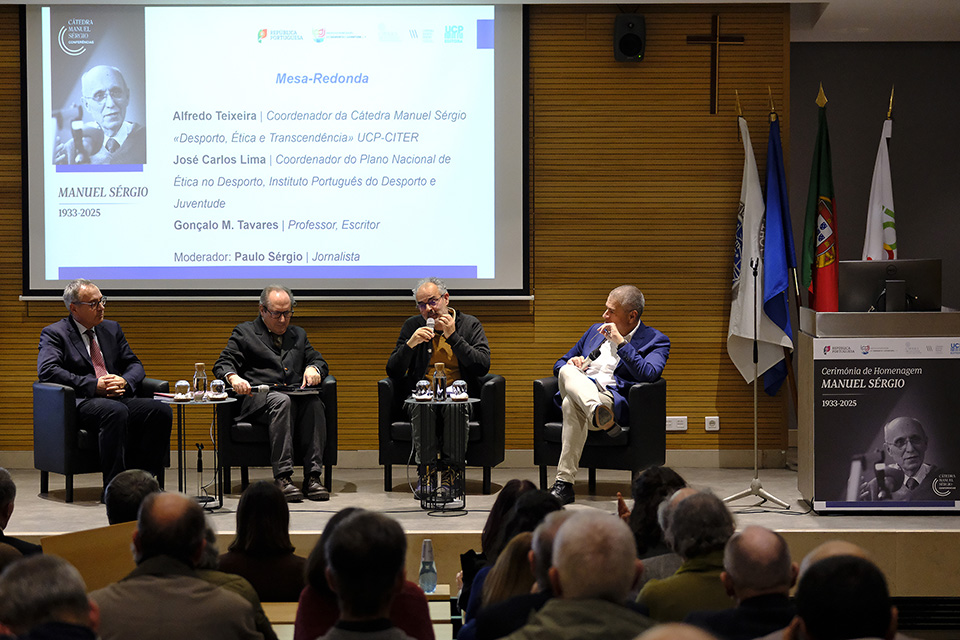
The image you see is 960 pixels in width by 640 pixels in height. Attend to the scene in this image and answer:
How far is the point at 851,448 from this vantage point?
478 cm

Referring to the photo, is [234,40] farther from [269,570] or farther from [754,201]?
[269,570]

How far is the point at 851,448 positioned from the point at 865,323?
1.95 feet

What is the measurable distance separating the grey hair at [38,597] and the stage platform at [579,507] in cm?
270

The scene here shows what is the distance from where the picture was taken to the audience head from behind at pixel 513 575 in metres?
2.37

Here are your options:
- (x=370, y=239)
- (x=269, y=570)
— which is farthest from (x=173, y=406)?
(x=269, y=570)

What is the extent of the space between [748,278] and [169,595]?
4.54 m

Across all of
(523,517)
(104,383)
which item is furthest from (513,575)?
(104,383)

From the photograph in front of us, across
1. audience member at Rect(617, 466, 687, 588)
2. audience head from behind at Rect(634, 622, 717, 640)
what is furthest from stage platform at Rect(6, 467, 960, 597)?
audience head from behind at Rect(634, 622, 717, 640)

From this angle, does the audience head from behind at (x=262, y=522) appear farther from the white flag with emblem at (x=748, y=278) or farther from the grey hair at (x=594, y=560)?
the white flag with emblem at (x=748, y=278)

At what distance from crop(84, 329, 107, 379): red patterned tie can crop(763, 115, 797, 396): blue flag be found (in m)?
3.79

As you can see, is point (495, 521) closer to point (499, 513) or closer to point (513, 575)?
point (499, 513)

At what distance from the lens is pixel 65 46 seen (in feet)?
20.0

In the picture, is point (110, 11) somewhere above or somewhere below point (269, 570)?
above

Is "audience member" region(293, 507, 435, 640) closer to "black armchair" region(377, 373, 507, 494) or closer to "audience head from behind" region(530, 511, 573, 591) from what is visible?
"audience head from behind" region(530, 511, 573, 591)
